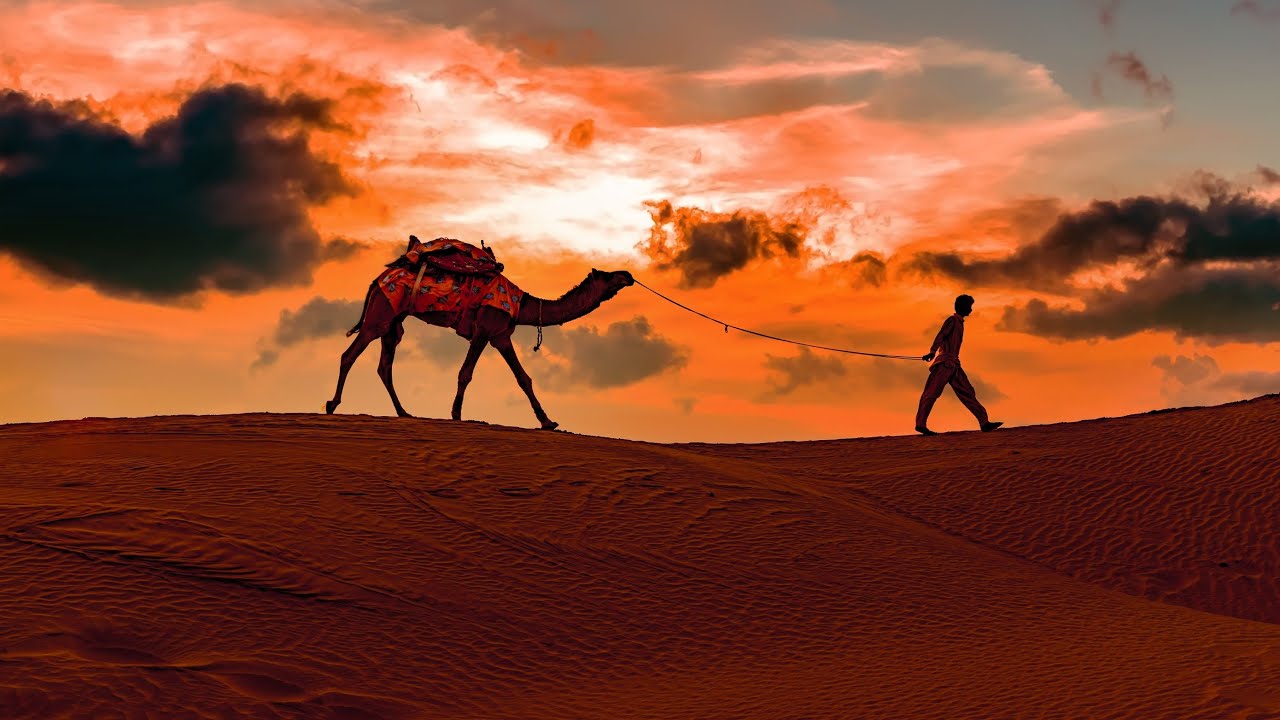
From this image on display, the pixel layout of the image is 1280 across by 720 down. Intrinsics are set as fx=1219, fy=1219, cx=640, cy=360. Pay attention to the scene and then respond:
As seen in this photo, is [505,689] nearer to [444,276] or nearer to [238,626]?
[238,626]

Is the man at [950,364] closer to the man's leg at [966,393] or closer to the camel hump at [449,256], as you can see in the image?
the man's leg at [966,393]

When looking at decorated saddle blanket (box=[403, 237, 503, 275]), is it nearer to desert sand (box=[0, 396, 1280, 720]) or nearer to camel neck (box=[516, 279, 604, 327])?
camel neck (box=[516, 279, 604, 327])

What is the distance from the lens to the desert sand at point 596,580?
8992 millimetres

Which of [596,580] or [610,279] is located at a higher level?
A: [610,279]

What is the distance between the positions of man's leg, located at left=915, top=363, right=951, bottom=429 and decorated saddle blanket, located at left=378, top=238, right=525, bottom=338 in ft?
24.0

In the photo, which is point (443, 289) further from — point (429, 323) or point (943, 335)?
point (943, 335)

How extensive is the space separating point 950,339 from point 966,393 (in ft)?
3.61

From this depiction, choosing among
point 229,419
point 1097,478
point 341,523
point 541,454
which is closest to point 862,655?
point 341,523

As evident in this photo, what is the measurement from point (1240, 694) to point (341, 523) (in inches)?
316

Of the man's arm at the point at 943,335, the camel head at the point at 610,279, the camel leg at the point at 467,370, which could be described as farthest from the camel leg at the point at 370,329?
the man's arm at the point at 943,335

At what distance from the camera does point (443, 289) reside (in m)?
19.4

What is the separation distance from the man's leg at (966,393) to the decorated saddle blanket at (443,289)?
7.71 meters

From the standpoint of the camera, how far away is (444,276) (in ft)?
63.9

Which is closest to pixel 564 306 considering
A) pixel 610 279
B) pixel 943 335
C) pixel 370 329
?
pixel 610 279
